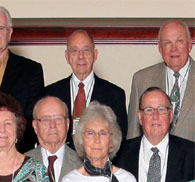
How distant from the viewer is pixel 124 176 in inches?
173

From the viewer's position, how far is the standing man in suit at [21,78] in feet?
16.5

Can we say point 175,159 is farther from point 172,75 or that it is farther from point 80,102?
point 80,102

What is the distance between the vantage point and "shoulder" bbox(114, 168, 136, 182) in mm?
4395

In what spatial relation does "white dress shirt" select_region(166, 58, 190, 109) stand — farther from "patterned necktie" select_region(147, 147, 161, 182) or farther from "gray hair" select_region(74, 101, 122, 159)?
"gray hair" select_region(74, 101, 122, 159)

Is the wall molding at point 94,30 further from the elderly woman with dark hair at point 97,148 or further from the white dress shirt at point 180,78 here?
the elderly woman with dark hair at point 97,148

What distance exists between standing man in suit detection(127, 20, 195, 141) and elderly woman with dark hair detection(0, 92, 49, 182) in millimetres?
1247

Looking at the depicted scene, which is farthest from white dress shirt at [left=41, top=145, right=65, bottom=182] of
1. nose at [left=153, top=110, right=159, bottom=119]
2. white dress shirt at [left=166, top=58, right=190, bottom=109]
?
white dress shirt at [left=166, top=58, right=190, bottom=109]

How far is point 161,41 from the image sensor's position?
5.32 m

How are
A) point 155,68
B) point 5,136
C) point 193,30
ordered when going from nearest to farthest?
point 5,136 < point 155,68 < point 193,30
